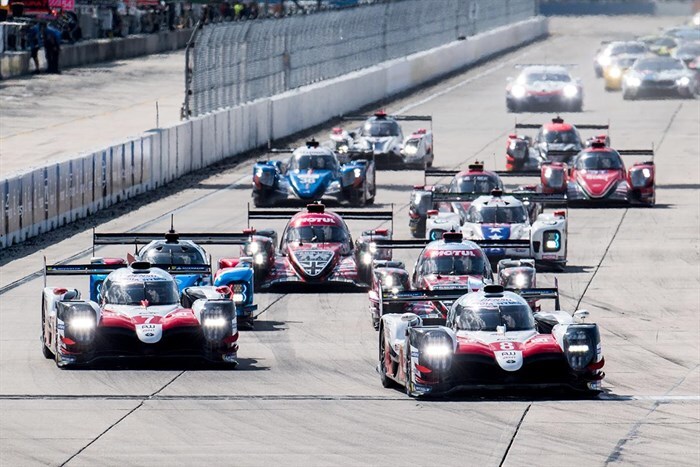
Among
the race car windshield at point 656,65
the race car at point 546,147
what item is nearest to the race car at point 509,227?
the race car at point 546,147

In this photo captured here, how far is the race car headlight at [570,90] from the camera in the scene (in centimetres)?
6850

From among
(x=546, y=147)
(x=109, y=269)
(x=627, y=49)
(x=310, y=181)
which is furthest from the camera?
(x=627, y=49)

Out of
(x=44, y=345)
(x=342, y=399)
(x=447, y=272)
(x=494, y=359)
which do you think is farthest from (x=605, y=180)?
(x=342, y=399)

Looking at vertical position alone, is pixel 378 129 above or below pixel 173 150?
above

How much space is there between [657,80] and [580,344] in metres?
53.8

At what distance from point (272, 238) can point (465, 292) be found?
7.97 meters

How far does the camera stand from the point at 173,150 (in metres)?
48.1

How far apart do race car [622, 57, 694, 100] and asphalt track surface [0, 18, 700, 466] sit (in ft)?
123

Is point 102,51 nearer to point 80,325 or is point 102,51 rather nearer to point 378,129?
point 378,129

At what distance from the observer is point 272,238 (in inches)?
1270

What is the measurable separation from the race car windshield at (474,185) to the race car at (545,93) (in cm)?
2999

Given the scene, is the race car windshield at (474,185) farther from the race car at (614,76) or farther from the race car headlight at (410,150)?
the race car at (614,76)

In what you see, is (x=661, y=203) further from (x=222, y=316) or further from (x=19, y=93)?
(x=19, y=93)

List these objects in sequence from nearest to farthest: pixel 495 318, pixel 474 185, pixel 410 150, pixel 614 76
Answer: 1. pixel 495 318
2. pixel 474 185
3. pixel 410 150
4. pixel 614 76
